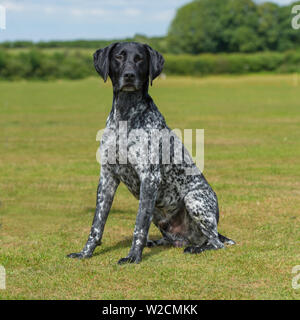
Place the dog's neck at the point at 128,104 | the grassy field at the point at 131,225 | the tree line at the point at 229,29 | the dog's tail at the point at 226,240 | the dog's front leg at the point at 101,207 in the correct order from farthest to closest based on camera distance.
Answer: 1. the tree line at the point at 229,29
2. the dog's tail at the point at 226,240
3. the dog's front leg at the point at 101,207
4. the dog's neck at the point at 128,104
5. the grassy field at the point at 131,225

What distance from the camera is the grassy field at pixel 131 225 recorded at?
6547 mm

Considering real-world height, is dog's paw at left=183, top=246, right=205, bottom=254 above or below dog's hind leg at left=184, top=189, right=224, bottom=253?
below

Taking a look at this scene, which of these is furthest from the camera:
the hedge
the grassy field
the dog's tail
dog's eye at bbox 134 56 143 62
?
the hedge

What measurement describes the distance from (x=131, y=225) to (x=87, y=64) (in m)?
73.0

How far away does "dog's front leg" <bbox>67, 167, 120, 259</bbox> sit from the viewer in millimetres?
7621

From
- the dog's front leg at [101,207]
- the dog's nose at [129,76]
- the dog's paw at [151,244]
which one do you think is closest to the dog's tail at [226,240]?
the dog's paw at [151,244]

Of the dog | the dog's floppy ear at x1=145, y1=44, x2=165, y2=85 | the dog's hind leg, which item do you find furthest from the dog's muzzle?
the dog's hind leg

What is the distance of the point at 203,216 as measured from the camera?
7.74 metres

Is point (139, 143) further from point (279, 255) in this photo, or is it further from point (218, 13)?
point (218, 13)

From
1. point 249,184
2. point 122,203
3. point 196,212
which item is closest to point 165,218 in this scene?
point 196,212

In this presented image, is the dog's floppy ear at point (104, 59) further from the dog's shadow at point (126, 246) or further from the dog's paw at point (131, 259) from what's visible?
the dog's shadow at point (126, 246)

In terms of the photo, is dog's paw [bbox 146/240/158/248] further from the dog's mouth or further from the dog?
the dog's mouth
